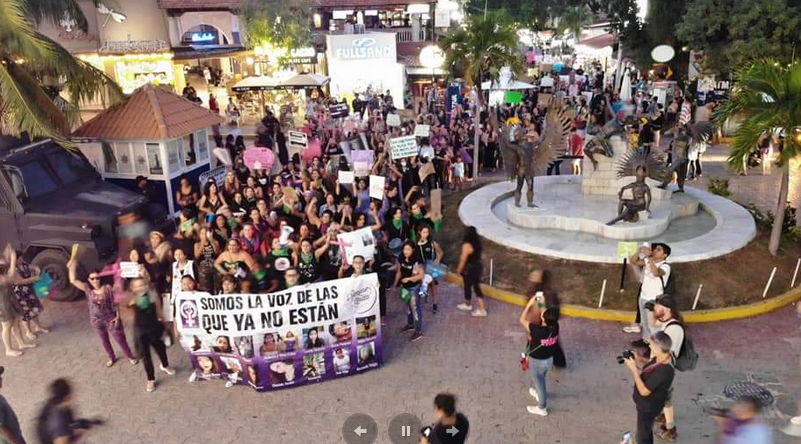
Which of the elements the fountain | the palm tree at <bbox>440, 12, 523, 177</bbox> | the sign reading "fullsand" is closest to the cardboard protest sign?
the sign reading "fullsand"

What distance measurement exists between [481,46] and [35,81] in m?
10.3

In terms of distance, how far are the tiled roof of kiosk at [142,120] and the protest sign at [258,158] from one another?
1.40 metres

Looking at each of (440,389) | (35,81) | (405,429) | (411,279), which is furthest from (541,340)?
(35,81)

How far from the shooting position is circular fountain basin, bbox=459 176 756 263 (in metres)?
11.4

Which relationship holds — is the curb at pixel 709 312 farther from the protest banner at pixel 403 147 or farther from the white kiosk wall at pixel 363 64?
the white kiosk wall at pixel 363 64

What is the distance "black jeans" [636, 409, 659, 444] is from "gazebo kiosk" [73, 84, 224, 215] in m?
10.9

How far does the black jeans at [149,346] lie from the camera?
7996 millimetres

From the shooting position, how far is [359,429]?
24.7 feet

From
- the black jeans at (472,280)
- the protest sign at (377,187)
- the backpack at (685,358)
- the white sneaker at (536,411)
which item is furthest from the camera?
the protest sign at (377,187)

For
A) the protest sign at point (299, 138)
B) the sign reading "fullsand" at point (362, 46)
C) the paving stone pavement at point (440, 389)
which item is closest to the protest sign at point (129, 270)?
the paving stone pavement at point (440, 389)

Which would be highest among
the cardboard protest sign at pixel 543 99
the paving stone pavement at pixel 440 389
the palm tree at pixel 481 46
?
the palm tree at pixel 481 46

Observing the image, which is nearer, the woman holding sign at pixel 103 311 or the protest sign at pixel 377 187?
the woman holding sign at pixel 103 311

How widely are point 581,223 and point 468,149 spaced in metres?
6.80

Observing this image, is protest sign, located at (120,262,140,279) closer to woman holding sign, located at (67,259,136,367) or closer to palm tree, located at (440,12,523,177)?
woman holding sign, located at (67,259,136,367)
